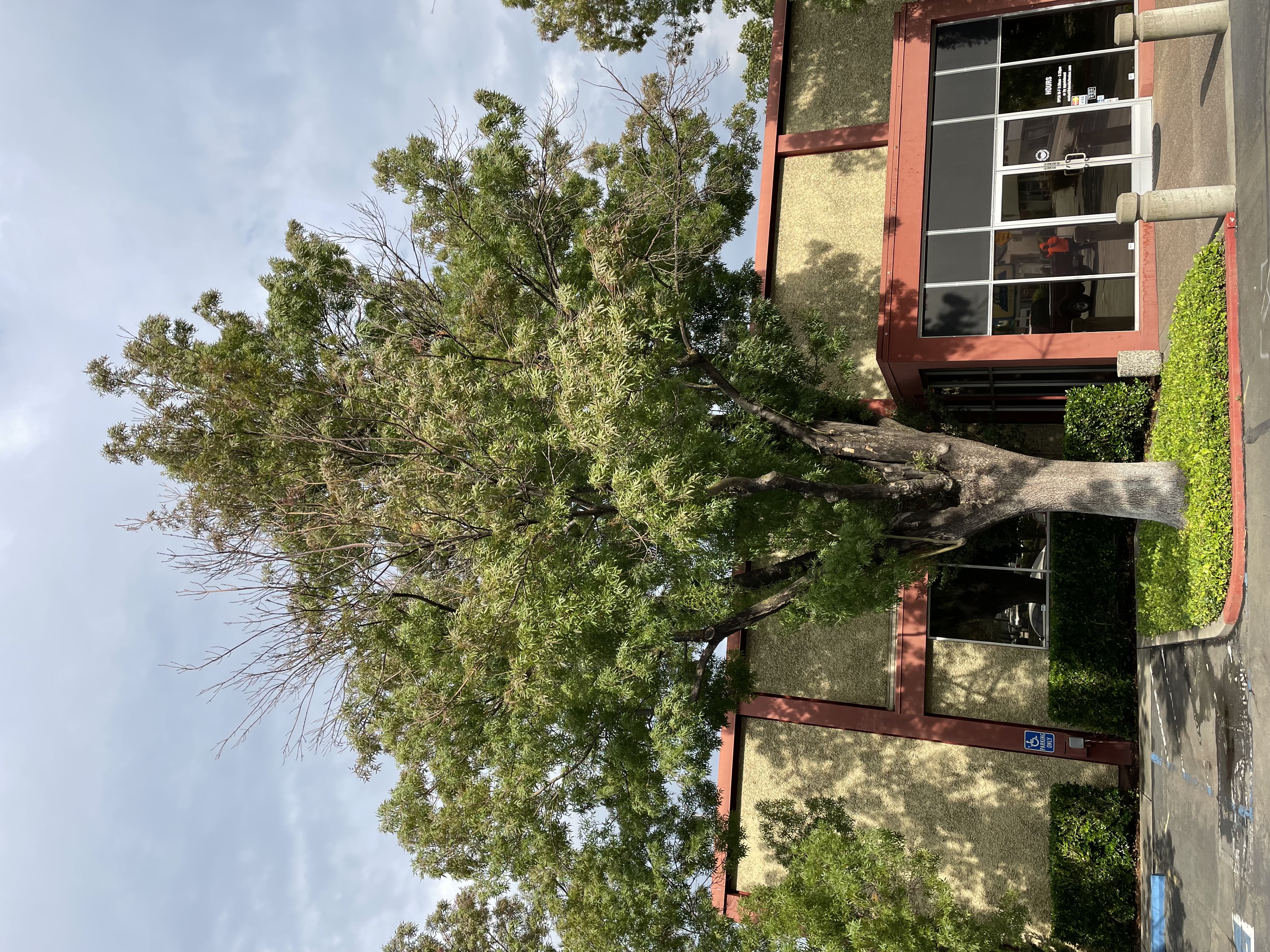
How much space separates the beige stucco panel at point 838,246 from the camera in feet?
53.0

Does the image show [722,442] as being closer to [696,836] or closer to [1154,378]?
[696,836]

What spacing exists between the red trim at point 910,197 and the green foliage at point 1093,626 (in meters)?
3.88

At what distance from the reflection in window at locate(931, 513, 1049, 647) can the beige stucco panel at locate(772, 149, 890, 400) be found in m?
3.95

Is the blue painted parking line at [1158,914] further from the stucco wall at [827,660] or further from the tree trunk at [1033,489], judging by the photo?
the tree trunk at [1033,489]

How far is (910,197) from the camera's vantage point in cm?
1413

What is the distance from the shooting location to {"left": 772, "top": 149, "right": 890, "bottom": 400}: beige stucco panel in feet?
53.0

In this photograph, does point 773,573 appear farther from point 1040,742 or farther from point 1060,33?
point 1060,33

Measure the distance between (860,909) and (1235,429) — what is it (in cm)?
796

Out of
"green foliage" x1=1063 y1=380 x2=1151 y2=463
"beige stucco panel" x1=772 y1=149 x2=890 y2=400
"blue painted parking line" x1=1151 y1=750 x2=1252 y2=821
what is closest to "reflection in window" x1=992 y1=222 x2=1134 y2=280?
"green foliage" x1=1063 y1=380 x2=1151 y2=463

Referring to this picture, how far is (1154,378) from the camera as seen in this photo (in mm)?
12766

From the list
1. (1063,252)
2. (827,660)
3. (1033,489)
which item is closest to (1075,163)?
(1063,252)

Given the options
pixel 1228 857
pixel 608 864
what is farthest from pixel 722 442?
pixel 1228 857

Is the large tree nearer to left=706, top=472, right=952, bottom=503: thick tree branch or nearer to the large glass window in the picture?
left=706, top=472, right=952, bottom=503: thick tree branch

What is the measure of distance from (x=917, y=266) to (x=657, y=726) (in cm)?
1011
